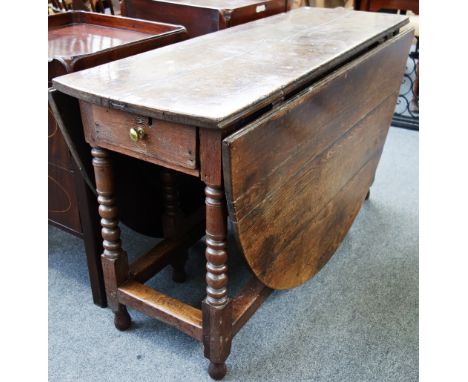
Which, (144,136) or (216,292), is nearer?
(144,136)

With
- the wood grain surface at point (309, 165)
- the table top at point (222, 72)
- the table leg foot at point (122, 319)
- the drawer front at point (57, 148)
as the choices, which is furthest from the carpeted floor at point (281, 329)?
the table top at point (222, 72)

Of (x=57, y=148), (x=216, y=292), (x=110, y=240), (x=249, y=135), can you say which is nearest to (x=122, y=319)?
(x=110, y=240)

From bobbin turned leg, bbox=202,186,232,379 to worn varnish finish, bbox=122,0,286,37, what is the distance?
97cm

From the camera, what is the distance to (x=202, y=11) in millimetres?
1868

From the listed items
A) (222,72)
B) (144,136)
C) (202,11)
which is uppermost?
(202,11)

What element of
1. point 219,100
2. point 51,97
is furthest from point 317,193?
point 51,97

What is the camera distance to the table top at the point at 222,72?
1.00 m

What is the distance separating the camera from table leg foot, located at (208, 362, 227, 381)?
4.32 ft

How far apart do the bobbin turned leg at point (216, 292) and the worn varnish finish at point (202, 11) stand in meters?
0.97

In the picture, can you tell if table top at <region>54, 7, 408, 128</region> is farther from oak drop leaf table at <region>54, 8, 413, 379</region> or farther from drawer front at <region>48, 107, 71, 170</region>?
drawer front at <region>48, 107, 71, 170</region>

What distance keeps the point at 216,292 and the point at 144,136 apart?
413mm

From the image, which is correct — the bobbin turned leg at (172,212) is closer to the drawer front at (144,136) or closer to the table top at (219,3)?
the drawer front at (144,136)

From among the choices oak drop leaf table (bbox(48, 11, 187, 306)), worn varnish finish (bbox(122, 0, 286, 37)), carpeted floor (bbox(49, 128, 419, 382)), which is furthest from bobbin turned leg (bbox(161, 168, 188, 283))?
worn varnish finish (bbox(122, 0, 286, 37))

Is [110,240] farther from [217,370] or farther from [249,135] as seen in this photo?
[249,135]
